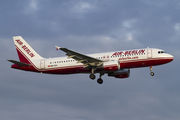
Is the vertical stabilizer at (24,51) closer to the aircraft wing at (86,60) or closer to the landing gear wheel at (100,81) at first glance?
the aircraft wing at (86,60)

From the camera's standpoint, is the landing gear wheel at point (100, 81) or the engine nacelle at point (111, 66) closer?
the engine nacelle at point (111, 66)

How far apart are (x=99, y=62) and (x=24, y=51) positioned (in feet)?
50.8

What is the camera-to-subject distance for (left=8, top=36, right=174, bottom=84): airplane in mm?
46750

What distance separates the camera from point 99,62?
47.5 metres

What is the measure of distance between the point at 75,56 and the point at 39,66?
27.9ft

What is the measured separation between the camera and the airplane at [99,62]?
4675cm

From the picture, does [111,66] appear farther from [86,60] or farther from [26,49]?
[26,49]

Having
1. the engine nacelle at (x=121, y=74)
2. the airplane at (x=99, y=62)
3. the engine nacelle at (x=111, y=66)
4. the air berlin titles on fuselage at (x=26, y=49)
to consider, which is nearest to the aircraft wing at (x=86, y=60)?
the airplane at (x=99, y=62)

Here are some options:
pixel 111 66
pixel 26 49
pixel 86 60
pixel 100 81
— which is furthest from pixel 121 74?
pixel 26 49

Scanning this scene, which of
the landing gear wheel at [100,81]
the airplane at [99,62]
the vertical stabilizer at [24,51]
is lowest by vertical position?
the landing gear wheel at [100,81]

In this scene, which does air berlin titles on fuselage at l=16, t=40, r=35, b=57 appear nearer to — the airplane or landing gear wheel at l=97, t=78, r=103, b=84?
the airplane

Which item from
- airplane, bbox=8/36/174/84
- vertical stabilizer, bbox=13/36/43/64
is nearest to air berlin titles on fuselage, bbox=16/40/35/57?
vertical stabilizer, bbox=13/36/43/64

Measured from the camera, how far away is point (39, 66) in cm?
5131

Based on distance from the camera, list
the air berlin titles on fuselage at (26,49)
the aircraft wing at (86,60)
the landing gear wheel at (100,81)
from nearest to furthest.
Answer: the aircraft wing at (86,60), the landing gear wheel at (100,81), the air berlin titles on fuselage at (26,49)
